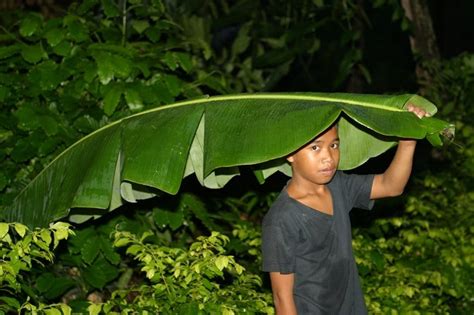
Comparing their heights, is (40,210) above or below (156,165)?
below

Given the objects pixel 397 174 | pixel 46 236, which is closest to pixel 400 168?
pixel 397 174

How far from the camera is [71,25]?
5145 mm

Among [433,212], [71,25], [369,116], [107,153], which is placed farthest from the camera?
[433,212]

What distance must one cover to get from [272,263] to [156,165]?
1.84 feet

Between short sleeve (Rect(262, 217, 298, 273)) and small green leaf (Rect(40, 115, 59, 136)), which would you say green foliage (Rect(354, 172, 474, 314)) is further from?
small green leaf (Rect(40, 115, 59, 136))

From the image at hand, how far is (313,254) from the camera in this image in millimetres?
3623

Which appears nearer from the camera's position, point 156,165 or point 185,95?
point 156,165

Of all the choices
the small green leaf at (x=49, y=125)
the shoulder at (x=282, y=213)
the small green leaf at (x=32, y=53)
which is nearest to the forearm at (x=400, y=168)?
the shoulder at (x=282, y=213)

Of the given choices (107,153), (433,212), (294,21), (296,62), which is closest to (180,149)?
(107,153)

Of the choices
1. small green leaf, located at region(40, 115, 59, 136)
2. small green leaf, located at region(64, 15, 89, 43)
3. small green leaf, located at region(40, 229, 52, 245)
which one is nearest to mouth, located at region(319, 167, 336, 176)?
small green leaf, located at region(40, 229, 52, 245)

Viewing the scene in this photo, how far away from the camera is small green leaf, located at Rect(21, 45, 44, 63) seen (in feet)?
16.7

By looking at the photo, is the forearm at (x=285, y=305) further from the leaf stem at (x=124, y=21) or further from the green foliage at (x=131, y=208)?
the leaf stem at (x=124, y=21)

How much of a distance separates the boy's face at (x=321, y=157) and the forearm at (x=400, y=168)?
0.26 metres

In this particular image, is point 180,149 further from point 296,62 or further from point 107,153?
point 296,62
